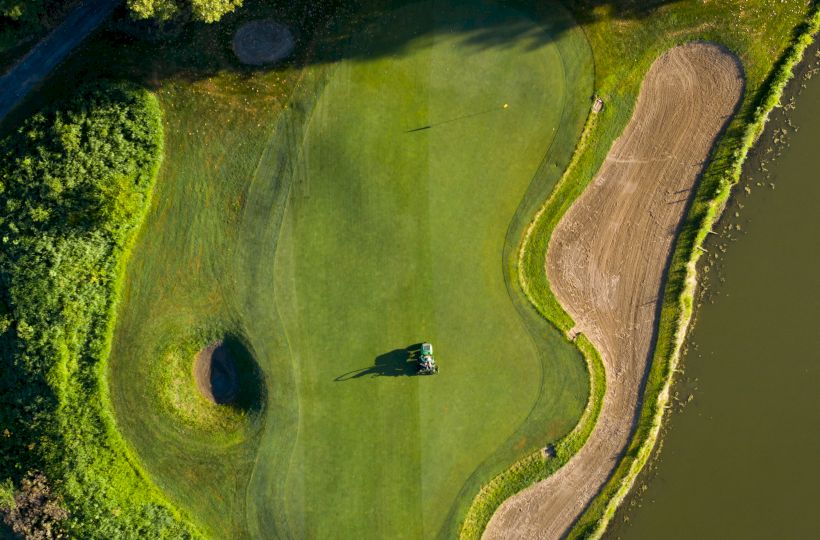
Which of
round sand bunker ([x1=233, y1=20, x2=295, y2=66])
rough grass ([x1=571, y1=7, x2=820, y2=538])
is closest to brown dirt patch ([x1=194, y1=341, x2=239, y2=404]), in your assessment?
round sand bunker ([x1=233, y1=20, x2=295, y2=66])

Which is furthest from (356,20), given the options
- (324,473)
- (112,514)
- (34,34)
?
(112,514)

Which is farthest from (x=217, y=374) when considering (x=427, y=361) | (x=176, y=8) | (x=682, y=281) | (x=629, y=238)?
(x=682, y=281)

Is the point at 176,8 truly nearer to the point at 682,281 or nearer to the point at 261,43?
the point at 261,43

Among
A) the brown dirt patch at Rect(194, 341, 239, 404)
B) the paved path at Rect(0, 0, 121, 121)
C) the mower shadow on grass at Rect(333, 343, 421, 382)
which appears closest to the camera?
the paved path at Rect(0, 0, 121, 121)

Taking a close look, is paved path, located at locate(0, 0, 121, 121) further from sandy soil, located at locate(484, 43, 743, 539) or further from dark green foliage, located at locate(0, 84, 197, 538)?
sandy soil, located at locate(484, 43, 743, 539)

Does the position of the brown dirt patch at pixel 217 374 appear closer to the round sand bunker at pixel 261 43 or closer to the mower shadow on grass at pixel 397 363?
the mower shadow on grass at pixel 397 363

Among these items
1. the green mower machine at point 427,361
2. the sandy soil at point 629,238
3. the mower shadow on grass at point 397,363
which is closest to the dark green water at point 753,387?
the sandy soil at point 629,238
